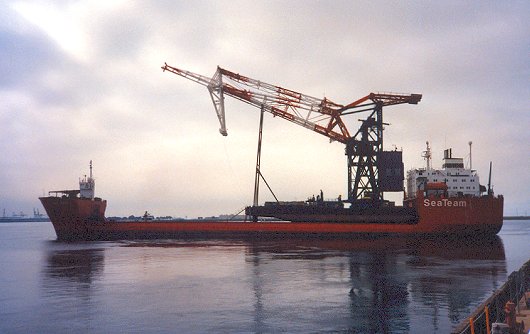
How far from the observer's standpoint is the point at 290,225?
4634 cm

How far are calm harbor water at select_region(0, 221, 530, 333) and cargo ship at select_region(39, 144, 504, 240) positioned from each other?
17.0 meters

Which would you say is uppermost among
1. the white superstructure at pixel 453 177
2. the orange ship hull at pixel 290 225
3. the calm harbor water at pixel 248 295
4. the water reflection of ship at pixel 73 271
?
the white superstructure at pixel 453 177

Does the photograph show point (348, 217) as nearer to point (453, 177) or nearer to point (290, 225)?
point (290, 225)

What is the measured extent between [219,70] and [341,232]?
855 inches

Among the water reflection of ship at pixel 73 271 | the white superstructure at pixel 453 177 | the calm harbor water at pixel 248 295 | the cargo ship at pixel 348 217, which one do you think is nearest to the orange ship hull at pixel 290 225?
the cargo ship at pixel 348 217

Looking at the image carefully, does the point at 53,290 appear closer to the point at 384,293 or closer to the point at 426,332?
the point at 384,293

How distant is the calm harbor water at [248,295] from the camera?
11977 millimetres

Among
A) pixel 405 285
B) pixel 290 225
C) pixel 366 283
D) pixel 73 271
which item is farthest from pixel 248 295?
pixel 290 225

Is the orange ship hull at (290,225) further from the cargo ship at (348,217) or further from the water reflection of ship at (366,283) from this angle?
the water reflection of ship at (366,283)

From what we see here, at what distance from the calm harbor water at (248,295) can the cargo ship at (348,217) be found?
17.0 meters

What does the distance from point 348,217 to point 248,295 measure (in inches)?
1222

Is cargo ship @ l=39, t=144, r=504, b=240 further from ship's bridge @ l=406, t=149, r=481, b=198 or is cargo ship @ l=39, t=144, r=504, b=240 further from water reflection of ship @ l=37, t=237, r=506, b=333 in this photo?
water reflection of ship @ l=37, t=237, r=506, b=333

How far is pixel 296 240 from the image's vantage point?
46938mm

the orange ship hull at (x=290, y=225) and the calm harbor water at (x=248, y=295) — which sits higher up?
the orange ship hull at (x=290, y=225)
